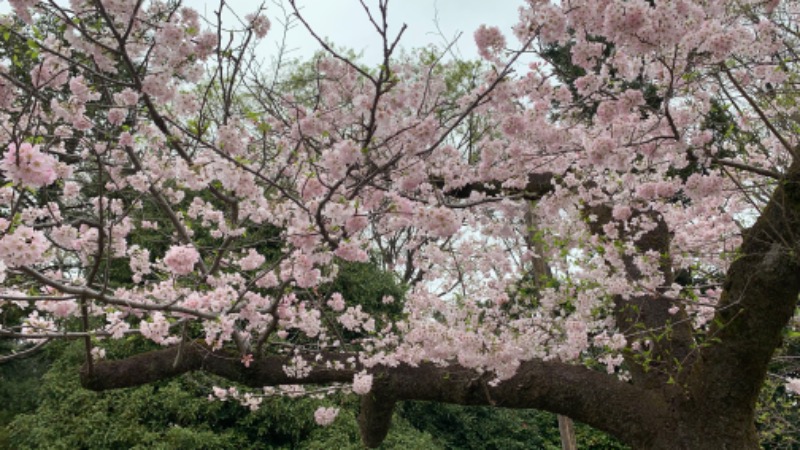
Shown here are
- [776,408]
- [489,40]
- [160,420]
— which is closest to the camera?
[489,40]

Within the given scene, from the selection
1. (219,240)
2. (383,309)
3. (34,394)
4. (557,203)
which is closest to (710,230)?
(557,203)

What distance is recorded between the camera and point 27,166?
183 centimetres

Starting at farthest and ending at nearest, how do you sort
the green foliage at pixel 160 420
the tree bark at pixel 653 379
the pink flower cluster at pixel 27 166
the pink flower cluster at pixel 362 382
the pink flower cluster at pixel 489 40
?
1. the green foliage at pixel 160 420
2. the pink flower cluster at pixel 362 382
3. the pink flower cluster at pixel 489 40
4. the tree bark at pixel 653 379
5. the pink flower cluster at pixel 27 166

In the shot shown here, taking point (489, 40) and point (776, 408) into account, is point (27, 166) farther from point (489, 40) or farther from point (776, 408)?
point (776, 408)

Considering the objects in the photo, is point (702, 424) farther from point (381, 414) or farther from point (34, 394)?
point (34, 394)

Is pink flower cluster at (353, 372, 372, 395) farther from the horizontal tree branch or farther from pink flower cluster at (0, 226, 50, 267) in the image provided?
pink flower cluster at (0, 226, 50, 267)

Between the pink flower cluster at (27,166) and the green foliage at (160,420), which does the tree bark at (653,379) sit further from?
the pink flower cluster at (27,166)

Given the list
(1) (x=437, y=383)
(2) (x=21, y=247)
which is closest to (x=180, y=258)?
(2) (x=21, y=247)

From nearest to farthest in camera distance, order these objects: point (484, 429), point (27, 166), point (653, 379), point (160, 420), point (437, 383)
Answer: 1. point (27, 166)
2. point (653, 379)
3. point (437, 383)
4. point (160, 420)
5. point (484, 429)

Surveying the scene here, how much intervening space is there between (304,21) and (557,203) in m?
2.17

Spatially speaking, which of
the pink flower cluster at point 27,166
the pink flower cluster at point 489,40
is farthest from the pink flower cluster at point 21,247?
the pink flower cluster at point 489,40

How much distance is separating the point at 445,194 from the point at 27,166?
3110mm

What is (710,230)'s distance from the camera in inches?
183

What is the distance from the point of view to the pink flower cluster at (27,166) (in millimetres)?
1815
